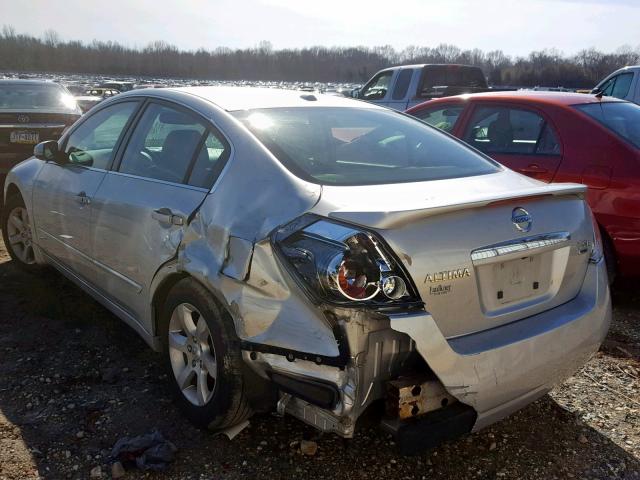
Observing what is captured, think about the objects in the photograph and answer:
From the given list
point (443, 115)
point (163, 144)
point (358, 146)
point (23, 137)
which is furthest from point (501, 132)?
point (23, 137)

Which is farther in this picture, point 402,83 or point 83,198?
point 402,83

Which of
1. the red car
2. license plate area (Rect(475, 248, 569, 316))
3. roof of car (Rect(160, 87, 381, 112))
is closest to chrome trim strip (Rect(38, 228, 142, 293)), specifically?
roof of car (Rect(160, 87, 381, 112))

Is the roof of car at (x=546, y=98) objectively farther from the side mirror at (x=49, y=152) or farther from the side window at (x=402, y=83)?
the side window at (x=402, y=83)

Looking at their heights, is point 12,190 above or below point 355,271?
below

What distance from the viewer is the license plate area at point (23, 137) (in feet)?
26.4

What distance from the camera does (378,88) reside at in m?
12.2

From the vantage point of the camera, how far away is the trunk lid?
2.10 metres


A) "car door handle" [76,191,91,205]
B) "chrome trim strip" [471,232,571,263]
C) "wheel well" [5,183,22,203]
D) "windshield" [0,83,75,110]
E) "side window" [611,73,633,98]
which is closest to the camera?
"chrome trim strip" [471,232,571,263]

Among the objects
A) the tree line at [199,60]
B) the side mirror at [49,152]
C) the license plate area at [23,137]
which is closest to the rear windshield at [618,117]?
the side mirror at [49,152]

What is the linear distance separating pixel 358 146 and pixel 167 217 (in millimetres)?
1078

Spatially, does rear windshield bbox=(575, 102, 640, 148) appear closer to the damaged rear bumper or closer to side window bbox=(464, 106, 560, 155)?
side window bbox=(464, 106, 560, 155)

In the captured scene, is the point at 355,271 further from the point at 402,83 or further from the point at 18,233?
the point at 402,83

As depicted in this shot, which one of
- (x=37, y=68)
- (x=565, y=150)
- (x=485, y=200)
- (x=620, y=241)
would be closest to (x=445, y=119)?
(x=565, y=150)

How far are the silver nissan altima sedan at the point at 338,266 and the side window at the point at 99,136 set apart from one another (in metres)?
0.26
